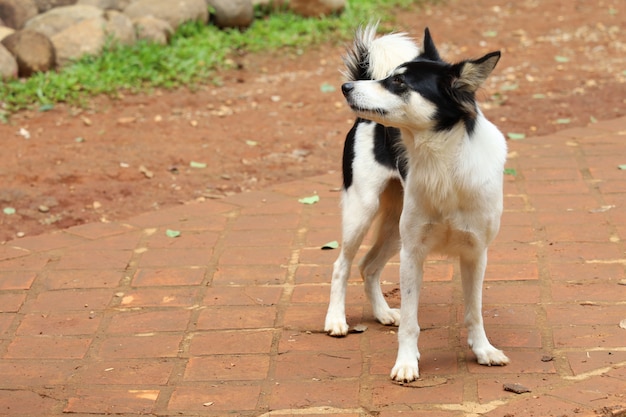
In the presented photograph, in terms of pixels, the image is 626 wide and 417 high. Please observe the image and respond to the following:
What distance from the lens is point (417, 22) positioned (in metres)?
10.9

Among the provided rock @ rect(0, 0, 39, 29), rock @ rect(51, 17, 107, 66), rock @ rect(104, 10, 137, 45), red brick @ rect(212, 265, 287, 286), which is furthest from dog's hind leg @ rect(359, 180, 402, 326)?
rock @ rect(0, 0, 39, 29)

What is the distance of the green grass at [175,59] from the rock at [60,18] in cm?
54

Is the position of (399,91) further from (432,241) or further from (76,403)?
(76,403)

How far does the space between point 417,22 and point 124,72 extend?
385 cm

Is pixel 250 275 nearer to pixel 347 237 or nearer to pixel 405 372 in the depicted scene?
pixel 347 237

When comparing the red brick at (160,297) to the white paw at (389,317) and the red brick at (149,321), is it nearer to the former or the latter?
the red brick at (149,321)

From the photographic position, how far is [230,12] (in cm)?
1015

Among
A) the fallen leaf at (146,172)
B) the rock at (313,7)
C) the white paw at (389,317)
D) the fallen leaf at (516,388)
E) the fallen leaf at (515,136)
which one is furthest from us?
the rock at (313,7)

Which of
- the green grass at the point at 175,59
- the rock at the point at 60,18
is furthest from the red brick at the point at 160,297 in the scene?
the rock at the point at 60,18

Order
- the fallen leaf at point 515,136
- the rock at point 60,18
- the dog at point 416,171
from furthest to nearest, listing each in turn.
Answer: the rock at point 60,18
the fallen leaf at point 515,136
the dog at point 416,171

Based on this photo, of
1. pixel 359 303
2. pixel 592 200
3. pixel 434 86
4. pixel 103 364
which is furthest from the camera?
pixel 592 200

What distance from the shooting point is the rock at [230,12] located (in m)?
10.1

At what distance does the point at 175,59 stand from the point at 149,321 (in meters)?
4.99

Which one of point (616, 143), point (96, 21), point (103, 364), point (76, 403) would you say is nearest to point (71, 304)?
point (103, 364)
